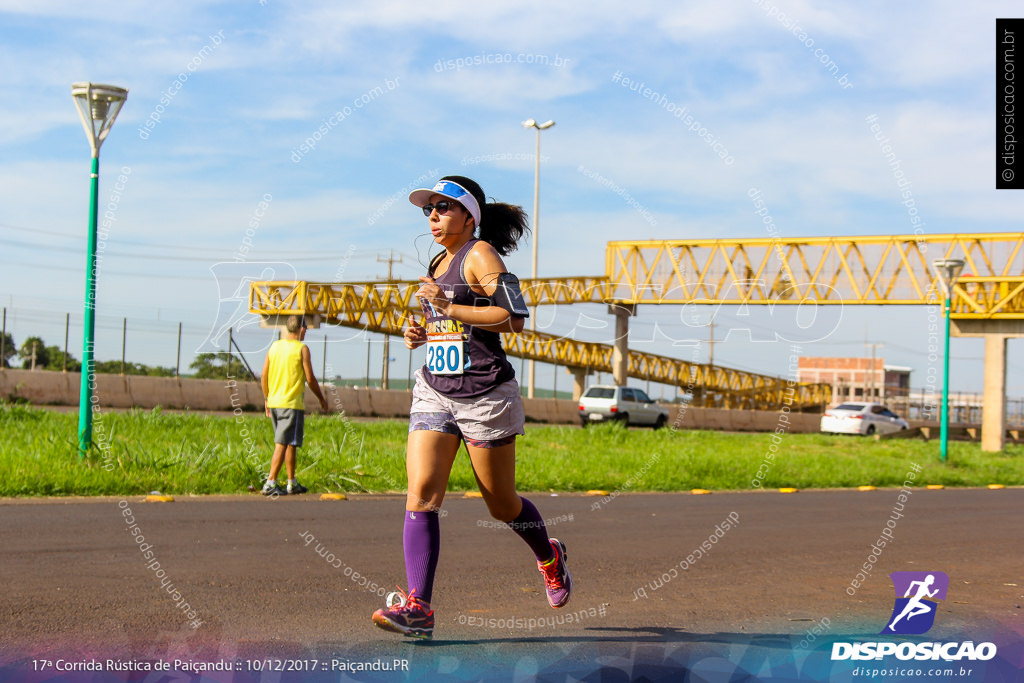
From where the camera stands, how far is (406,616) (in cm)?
434

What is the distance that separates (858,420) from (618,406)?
1012 centimetres

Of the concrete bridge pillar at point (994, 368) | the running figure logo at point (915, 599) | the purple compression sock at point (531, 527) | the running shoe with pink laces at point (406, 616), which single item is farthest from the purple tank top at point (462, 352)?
the concrete bridge pillar at point (994, 368)

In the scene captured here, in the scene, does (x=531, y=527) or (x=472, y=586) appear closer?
(x=531, y=527)

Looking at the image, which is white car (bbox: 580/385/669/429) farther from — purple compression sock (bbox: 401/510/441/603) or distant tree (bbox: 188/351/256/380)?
purple compression sock (bbox: 401/510/441/603)

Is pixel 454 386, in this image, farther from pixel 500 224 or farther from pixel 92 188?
pixel 92 188

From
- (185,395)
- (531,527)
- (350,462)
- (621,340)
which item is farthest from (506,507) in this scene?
(621,340)

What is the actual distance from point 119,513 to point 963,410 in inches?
2550

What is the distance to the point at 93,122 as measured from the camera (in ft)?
36.6

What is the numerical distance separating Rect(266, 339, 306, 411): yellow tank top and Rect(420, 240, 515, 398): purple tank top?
585 centimetres

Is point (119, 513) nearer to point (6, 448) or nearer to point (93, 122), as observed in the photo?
point (6, 448)

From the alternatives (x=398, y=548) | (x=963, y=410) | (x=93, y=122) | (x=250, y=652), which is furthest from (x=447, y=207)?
(x=963, y=410)

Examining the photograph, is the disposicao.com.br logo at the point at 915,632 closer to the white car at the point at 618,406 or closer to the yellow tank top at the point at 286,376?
the yellow tank top at the point at 286,376

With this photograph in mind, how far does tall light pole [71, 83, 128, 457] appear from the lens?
34.7 ft

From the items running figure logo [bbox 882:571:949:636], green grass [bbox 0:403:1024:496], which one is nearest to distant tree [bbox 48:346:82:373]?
green grass [bbox 0:403:1024:496]
